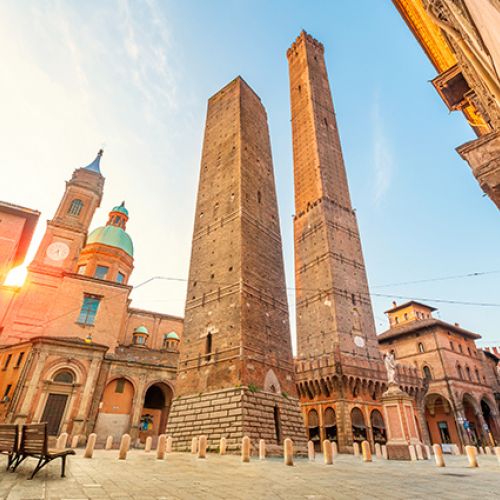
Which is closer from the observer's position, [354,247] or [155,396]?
[155,396]

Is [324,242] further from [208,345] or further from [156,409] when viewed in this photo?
[156,409]

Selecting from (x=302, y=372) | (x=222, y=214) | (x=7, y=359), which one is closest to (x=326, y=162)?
(x=222, y=214)

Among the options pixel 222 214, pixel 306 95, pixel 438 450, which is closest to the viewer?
pixel 438 450

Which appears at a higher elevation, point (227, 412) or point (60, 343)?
point (60, 343)

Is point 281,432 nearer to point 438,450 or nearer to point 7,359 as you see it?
point 438,450

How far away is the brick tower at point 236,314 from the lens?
13680 millimetres

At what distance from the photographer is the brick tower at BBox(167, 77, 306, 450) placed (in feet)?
44.9

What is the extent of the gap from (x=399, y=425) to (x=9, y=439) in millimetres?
14220

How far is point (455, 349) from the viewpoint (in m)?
33.2

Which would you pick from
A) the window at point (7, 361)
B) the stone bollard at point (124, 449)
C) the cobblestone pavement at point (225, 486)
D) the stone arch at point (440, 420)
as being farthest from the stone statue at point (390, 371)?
the window at point (7, 361)

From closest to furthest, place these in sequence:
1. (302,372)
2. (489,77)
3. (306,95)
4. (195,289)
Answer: (489,77)
(195,289)
(302,372)
(306,95)

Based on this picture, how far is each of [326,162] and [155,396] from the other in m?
27.8

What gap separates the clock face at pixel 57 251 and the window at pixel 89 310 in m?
4.69

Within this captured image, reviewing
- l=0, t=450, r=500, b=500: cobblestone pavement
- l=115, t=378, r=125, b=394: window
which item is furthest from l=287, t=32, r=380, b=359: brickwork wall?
l=0, t=450, r=500, b=500: cobblestone pavement
